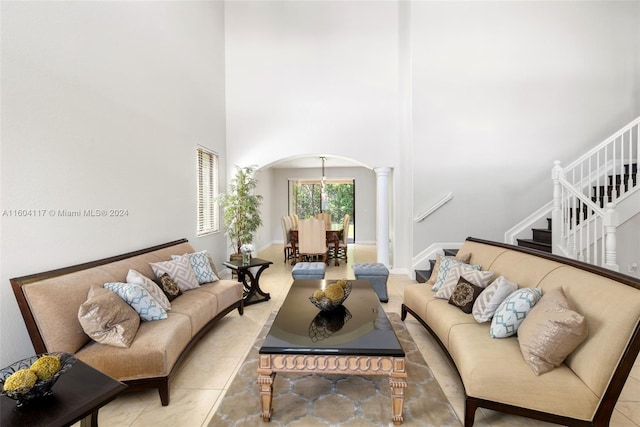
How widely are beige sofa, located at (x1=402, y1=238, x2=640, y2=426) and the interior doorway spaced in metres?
8.14

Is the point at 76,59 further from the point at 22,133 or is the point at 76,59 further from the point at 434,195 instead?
the point at 434,195

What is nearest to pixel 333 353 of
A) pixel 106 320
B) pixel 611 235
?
pixel 106 320

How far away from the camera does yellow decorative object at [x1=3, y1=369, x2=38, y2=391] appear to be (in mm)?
1118

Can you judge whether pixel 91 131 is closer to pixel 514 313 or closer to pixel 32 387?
pixel 32 387

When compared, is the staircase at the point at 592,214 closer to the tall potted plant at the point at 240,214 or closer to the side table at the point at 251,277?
the side table at the point at 251,277

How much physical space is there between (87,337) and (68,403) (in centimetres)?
104

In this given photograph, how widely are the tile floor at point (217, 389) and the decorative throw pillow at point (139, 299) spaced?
20.4 inches

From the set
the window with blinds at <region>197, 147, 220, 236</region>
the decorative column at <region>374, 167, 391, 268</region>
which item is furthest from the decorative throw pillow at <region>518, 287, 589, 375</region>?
the window with blinds at <region>197, 147, 220, 236</region>

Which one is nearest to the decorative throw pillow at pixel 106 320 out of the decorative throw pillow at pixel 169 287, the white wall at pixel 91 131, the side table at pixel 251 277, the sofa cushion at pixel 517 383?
the white wall at pixel 91 131

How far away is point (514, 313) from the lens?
Answer: 6.37ft

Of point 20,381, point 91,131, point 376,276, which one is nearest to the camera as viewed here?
point 20,381

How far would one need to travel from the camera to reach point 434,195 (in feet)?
16.7

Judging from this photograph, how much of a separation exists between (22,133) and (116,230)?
1.13 meters

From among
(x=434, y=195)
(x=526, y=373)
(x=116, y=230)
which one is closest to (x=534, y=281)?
(x=526, y=373)
